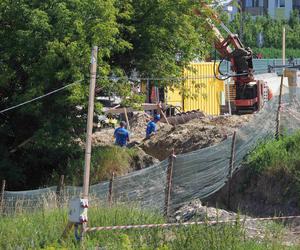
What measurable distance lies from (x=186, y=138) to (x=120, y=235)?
12.5 metres

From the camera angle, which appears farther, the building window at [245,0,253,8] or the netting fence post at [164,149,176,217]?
the building window at [245,0,253,8]

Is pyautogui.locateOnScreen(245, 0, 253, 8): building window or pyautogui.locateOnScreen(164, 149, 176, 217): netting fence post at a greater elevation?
pyautogui.locateOnScreen(245, 0, 253, 8): building window

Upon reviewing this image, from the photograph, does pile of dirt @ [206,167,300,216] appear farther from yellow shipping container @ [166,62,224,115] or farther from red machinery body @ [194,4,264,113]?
yellow shipping container @ [166,62,224,115]

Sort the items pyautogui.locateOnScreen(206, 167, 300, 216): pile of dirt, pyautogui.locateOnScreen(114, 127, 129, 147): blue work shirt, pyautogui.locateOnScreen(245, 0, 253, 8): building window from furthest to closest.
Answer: pyautogui.locateOnScreen(245, 0, 253, 8): building window < pyautogui.locateOnScreen(114, 127, 129, 147): blue work shirt < pyautogui.locateOnScreen(206, 167, 300, 216): pile of dirt

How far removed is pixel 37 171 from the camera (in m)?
21.2

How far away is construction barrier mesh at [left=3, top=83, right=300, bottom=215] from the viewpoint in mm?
13891

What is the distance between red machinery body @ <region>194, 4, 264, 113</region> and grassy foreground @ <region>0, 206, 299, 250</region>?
58.0 feet

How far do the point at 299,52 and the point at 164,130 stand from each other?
2392 inches

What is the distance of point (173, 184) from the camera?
1402 centimetres

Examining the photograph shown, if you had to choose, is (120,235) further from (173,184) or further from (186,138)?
(186,138)

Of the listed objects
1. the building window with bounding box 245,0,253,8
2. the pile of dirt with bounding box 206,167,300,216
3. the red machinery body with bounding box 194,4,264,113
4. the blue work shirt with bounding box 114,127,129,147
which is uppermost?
the building window with bounding box 245,0,253,8

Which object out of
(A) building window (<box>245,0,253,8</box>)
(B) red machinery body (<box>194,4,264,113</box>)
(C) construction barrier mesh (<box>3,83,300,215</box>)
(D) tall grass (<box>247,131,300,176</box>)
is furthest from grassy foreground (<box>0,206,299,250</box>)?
(A) building window (<box>245,0,253,8</box>)

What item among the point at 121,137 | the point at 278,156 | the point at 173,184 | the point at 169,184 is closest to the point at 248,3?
the point at 121,137

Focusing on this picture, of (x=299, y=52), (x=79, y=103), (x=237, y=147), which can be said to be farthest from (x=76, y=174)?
(x=299, y=52)
